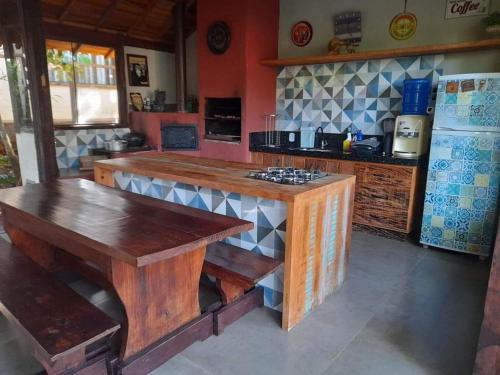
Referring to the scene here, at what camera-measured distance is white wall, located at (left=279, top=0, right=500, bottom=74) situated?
336 cm

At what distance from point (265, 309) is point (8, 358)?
1.37m

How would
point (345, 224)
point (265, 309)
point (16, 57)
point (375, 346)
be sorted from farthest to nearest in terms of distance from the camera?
point (16, 57) < point (345, 224) < point (265, 309) < point (375, 346)

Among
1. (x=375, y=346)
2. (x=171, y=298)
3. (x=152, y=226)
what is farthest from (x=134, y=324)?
(x=375, y=346)

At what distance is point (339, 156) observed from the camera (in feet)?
12.2

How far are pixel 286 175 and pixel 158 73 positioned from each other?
4064 millimetres

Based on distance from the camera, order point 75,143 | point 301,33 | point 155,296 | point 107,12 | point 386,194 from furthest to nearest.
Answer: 1. point 75,143
2. point 107,12
3. point 301,33
4. point 386,194
5. point 155,296

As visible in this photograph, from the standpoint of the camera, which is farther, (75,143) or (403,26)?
(75,143)

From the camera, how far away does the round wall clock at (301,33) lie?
4379 millimetres

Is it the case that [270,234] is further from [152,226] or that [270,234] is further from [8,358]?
[8,358]

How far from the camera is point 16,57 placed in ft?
12.0

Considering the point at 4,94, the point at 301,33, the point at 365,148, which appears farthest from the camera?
the point at 301,33

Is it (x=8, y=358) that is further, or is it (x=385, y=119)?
(x=385, y=119)

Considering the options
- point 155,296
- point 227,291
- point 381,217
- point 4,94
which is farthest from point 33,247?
point 381,217

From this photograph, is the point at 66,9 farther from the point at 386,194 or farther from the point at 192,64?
the point at 386,194
